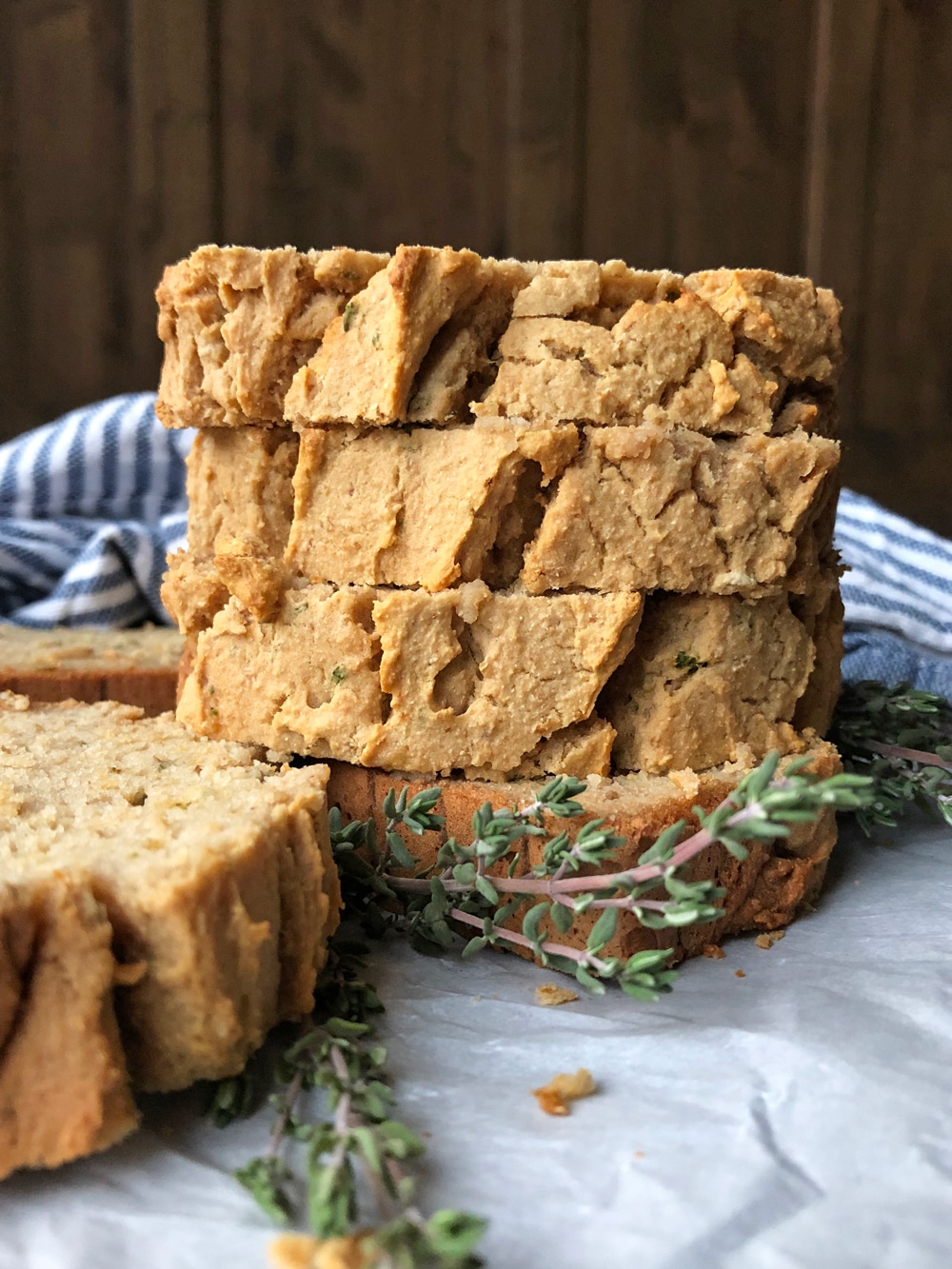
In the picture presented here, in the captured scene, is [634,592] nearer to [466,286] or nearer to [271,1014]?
[466,286]

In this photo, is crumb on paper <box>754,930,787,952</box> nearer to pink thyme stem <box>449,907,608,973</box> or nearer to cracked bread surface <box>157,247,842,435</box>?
pink thyme stem <box>449,907,608,973</box>

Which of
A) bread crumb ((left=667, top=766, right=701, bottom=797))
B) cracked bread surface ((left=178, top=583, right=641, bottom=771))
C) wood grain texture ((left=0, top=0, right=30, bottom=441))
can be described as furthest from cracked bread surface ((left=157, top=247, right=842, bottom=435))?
wood grain texture ((left=0, top=0, right=30, bottom=441))

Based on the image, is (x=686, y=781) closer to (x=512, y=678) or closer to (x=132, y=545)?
(x=512, y=678)

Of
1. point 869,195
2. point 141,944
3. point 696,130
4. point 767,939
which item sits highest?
point 696,130

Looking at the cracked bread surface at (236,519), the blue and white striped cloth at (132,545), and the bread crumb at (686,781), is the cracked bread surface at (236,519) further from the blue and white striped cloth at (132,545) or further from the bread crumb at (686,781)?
the blue and white striped cloth at (132,545)

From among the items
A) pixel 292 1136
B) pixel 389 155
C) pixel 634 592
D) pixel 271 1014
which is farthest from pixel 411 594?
pixel 389 155

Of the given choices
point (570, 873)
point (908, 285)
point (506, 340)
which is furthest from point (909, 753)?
point (908, 285)

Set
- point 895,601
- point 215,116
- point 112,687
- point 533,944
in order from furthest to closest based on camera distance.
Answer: point 215,116 < point 895,601 < point 112,687 < point 533,944

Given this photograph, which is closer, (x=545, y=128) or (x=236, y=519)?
(x=236, y=519)

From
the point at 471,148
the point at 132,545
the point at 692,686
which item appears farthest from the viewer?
the point at 471,148
